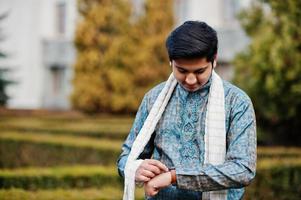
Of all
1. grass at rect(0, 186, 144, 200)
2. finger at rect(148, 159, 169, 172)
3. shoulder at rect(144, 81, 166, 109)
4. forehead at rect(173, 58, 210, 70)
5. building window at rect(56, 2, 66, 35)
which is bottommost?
grass at rect(0, 186, 144, 200)

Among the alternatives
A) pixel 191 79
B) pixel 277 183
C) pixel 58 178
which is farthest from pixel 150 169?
pixel 277 183

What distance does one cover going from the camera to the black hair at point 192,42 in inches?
105

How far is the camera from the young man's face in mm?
2693

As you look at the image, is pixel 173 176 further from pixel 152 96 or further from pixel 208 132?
pixel 152 96

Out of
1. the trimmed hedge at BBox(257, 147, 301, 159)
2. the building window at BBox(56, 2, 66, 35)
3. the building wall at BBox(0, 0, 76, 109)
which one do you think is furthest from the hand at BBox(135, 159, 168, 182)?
the building window at BBox(56, 2, 66, 35)

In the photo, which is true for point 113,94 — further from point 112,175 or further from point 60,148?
point 112,175

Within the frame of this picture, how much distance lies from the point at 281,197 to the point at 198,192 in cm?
429

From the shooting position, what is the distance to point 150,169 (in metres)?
2.69

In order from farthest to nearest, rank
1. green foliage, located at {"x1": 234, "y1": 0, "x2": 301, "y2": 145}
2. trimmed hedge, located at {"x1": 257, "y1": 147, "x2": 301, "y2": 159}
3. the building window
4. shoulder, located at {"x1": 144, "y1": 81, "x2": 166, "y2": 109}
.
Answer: the building window < green foliage, located at {"x1": 234, "y1": 0, "x2": 301, "y2": 145} < trimmed hedge, located at {"x1": 257, "y1": 147, "x2": 301, "y2": 159} < shoulder, located at {"x1": 144, "y1": 81, "x2": 166, "y2": 109}

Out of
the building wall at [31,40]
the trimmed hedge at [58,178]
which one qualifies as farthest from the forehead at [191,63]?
the building wall at [31,40]

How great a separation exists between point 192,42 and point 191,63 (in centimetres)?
8

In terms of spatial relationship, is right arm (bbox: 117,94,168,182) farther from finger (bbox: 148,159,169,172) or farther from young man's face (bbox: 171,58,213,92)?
young man's face (bbox: 171,58,213,92)

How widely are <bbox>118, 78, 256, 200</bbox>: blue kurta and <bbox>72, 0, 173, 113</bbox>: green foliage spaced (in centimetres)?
1924

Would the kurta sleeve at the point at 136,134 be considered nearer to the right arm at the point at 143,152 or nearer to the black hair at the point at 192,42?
the right arm at the point at 143,152
